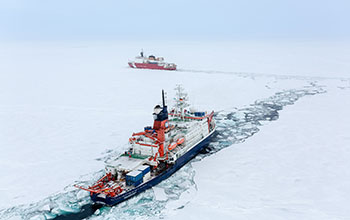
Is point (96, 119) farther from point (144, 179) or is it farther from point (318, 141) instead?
point (318, 141)

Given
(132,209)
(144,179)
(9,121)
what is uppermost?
(9,121)

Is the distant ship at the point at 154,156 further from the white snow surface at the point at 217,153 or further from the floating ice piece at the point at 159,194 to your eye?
A: the white snow surface at the point at 217,153

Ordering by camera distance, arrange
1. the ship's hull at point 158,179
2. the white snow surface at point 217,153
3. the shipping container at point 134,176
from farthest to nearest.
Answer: the shipping container at point 134,176
the white snow surface at point 217,153
the ship's hull at point 158,179

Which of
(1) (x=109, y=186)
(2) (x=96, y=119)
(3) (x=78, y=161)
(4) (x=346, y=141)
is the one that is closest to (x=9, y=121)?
(2) (x=96, y=119)

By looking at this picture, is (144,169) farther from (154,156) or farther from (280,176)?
(280,176)

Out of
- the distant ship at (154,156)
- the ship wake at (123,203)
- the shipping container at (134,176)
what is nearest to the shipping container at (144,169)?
the distant ship at (154,156)

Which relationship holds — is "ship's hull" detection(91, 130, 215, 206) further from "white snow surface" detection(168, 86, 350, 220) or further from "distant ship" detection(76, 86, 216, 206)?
"white snow surface" detection(168, 86, 350, 220)

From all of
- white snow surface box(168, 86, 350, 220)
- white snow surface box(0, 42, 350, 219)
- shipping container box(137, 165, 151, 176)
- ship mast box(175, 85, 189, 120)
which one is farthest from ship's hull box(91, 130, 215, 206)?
ship mast box(175, 85, 189, 120)

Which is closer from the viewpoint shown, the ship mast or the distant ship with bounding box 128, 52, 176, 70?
the ship mast
